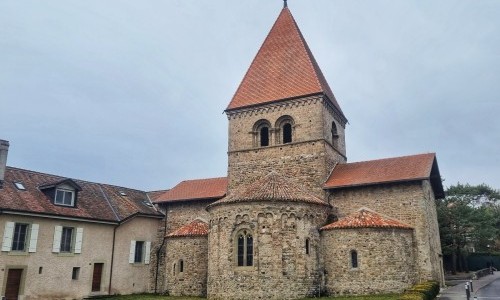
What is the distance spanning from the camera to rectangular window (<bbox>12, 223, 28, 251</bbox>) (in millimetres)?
21547

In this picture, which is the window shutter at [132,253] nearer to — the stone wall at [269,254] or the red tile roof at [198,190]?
the red tile roof at [198,190]

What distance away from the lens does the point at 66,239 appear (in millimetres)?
24172

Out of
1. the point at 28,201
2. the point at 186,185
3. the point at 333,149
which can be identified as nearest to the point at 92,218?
the point at 28,201

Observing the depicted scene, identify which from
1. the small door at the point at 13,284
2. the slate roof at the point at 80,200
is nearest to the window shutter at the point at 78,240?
the slate roof at the point at 80,200

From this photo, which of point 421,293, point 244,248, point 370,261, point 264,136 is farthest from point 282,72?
point 421,293

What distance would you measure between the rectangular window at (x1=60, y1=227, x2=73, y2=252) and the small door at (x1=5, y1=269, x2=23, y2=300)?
274cm

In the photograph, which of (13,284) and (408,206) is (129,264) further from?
(408,206)

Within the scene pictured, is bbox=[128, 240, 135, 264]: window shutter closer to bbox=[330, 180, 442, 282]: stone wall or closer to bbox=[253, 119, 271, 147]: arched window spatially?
bbox=[253, 119, 271, 147]: arched window

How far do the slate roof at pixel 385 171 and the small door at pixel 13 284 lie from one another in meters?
17.8

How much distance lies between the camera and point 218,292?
2100 centimetres

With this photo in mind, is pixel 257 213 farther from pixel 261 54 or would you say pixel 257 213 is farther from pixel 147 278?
pixel 261 54

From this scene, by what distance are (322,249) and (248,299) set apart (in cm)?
488

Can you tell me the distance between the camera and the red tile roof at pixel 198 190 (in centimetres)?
2875

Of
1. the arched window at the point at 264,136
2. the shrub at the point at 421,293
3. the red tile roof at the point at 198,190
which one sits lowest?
the shrub at the point at 421,293
